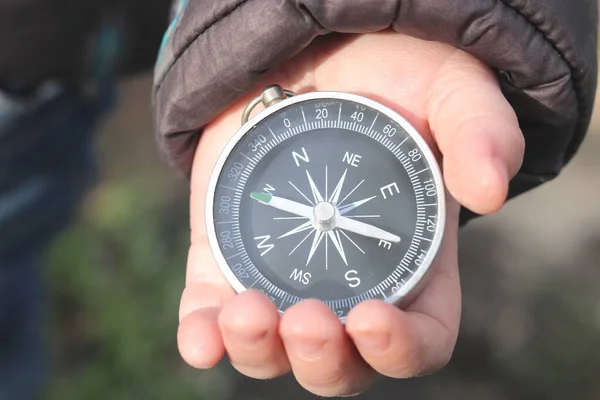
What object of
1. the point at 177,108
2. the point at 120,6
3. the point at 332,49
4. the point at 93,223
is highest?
the point at 332,49

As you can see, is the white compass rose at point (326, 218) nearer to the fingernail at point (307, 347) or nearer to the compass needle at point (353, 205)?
the compass needle at point (353, 205)

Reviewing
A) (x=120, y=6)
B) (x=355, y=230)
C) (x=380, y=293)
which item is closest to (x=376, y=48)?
(x=355, y=230)

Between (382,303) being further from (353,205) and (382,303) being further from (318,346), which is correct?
(353,205)

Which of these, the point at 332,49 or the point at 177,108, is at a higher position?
the point at 332,49

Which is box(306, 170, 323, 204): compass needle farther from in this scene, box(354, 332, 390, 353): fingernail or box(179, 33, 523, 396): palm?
box(354, 332, 390, 353): fingernail

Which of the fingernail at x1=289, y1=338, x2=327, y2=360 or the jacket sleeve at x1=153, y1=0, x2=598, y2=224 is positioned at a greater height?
the jacket sleeve at x1=153, y1=0, x2=598, y2=224

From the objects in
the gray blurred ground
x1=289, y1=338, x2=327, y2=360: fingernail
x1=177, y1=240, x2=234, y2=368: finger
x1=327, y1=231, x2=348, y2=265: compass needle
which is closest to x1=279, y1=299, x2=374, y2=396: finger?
x1=289, y1=338, x2=327, y2=360: fingernail

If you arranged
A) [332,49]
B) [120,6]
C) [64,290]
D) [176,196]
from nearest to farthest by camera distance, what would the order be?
[332,49] < [120,6] < [64,290] < [176,196]

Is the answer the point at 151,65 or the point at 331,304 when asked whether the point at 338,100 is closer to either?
the point at 331,304
